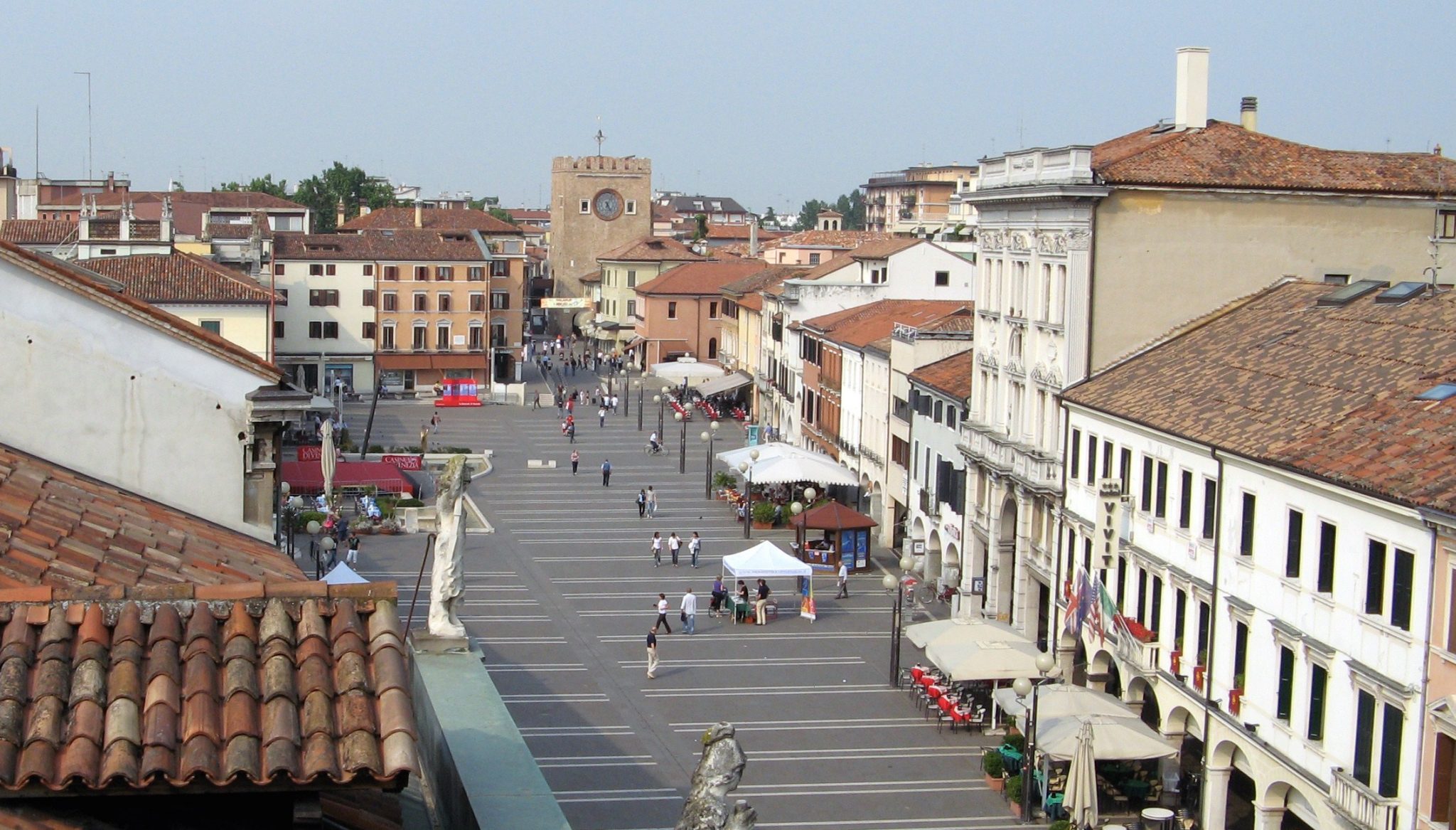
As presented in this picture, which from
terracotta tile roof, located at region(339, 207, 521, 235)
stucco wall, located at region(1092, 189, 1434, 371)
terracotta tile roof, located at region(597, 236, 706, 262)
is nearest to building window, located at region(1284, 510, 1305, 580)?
stucco wall, located at region(1092, 189, 1434, 371)

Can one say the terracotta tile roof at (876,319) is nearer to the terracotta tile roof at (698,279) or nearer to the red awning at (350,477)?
the red awning at (350,477)

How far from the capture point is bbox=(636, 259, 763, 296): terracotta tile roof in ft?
404

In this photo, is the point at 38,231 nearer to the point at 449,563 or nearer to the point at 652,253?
the point at 652,253

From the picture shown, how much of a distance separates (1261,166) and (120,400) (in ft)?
111

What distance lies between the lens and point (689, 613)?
46406mm

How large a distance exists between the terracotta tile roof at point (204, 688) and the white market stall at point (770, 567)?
1568 inches

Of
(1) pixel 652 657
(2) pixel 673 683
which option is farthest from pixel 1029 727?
(1) pixel 652 657

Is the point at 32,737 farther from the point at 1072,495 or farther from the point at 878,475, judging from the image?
the point at 878,475

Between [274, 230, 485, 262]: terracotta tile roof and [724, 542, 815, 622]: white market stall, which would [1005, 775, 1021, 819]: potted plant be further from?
[274, 230, 485, 262]: terracotta tile roof

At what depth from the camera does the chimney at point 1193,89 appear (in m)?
46.7

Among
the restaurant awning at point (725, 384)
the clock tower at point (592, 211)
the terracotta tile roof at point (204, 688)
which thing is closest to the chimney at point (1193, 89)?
the terracotta tile roof at point (204, 688)

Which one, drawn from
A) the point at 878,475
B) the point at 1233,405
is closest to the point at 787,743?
the point at 1233,405

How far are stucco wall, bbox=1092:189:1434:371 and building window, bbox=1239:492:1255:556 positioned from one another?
11520mm

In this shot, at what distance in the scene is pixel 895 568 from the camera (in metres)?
56.9
